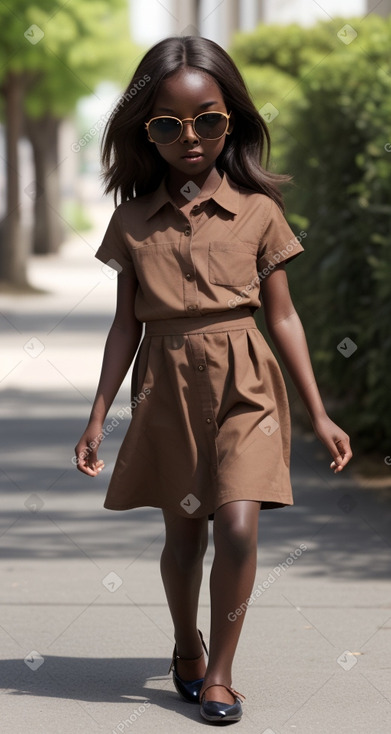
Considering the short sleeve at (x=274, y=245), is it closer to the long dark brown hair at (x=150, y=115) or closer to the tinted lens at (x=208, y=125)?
→ the long dark brown hair at (x=150, y=115)

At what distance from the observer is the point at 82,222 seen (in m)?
57.4

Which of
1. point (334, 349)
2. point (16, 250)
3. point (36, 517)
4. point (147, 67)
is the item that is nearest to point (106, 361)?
point (147, 67)

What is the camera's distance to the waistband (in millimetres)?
4270

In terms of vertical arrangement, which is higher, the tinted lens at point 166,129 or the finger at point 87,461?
the tinted lens at point 166,129

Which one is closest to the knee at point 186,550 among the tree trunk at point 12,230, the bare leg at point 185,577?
the bare leg at point 185,577

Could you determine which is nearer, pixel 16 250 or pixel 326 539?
pixel 326 539

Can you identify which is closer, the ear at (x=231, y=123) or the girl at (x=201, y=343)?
the girl at (x=201, y=343)

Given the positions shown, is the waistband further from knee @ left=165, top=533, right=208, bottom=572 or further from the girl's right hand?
knee @ left=165, top=533, right=208, bottom=572

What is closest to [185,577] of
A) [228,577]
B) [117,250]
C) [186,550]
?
[186,550]

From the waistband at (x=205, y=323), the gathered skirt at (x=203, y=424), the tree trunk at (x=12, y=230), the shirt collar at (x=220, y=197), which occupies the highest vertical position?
the shirt collar at (x=220, y=197)

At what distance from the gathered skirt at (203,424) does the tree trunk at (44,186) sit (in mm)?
33719

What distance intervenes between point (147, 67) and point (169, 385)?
934 mm

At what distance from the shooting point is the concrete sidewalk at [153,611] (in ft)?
14.4

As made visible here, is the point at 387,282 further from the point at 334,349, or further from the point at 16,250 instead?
the point at 16,250
